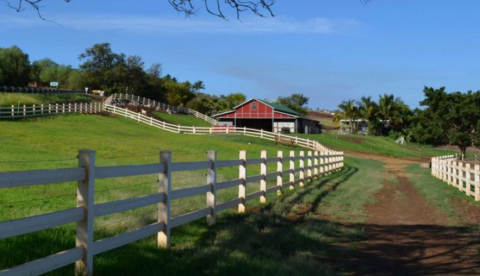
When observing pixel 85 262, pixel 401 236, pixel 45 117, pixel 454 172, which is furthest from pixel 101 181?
pixel 45 117

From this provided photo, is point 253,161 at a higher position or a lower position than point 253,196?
higher

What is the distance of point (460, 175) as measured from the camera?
68.3 feet

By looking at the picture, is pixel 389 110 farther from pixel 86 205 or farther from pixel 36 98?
pixel 86 205

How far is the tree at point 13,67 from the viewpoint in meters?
80.6

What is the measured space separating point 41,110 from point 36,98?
49.4 ft

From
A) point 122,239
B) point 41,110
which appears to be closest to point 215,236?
point 122,239

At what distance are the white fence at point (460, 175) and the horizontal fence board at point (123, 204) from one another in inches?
522

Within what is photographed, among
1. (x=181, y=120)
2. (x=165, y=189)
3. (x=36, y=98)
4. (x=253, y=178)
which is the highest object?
(x=36, y=98)

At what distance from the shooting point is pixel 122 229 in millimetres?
8109

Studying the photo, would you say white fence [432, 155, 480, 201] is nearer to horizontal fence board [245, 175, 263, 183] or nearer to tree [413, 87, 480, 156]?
horizontal fence board [245, 175, 263, 183]

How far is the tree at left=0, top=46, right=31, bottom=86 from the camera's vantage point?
80625 millimetres

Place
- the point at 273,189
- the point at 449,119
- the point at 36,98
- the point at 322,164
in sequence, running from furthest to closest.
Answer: the point at 36,98 < the point at 449,119 < the point at 322,164 < the point at 273,189

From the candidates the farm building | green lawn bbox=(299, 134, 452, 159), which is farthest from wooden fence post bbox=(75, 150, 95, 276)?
the farm building

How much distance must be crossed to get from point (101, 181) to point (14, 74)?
76.1m
